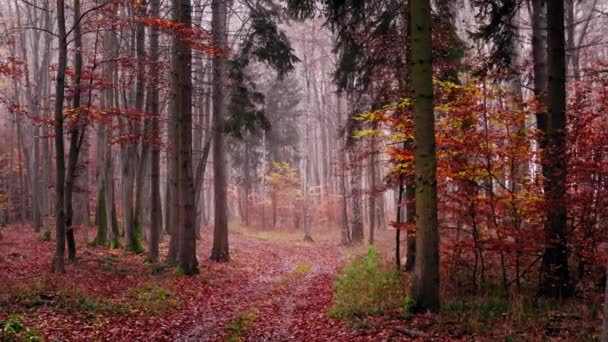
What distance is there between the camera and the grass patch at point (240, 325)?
25.0 feet

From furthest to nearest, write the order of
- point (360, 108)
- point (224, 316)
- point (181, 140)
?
1. point (360, 108)
2. point (181, 140)
3. point (224, 316)

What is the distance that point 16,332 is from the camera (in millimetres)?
6605

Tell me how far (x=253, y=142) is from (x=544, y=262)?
28772mm

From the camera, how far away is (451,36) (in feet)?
41.3

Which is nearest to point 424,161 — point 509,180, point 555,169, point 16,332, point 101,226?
point 555,169

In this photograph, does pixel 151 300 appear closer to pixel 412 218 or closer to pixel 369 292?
pixel 369 292

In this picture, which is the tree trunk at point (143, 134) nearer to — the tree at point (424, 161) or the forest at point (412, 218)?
the forest at point (412, 218)

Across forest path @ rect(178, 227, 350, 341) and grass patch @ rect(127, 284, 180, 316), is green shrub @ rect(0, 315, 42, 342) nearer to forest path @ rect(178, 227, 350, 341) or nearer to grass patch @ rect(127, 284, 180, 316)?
forest path @ rect(178, 227, 350, 341)

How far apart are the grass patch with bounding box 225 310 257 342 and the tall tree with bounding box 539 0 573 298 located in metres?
5.27

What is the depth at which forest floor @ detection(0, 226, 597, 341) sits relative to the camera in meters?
7.20

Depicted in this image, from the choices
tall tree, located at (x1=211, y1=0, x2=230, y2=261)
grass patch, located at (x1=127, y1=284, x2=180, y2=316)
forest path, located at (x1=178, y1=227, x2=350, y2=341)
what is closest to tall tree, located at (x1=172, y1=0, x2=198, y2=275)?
forest path, located at (x1=178, y1=227, x2=350, y2=341)

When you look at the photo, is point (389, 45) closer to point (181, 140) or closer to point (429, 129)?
point (429, 129)

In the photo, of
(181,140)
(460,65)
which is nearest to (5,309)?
(181,140)

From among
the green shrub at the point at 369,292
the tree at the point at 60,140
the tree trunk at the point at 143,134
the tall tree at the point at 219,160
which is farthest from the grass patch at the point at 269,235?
the tree at the point at 60,140
